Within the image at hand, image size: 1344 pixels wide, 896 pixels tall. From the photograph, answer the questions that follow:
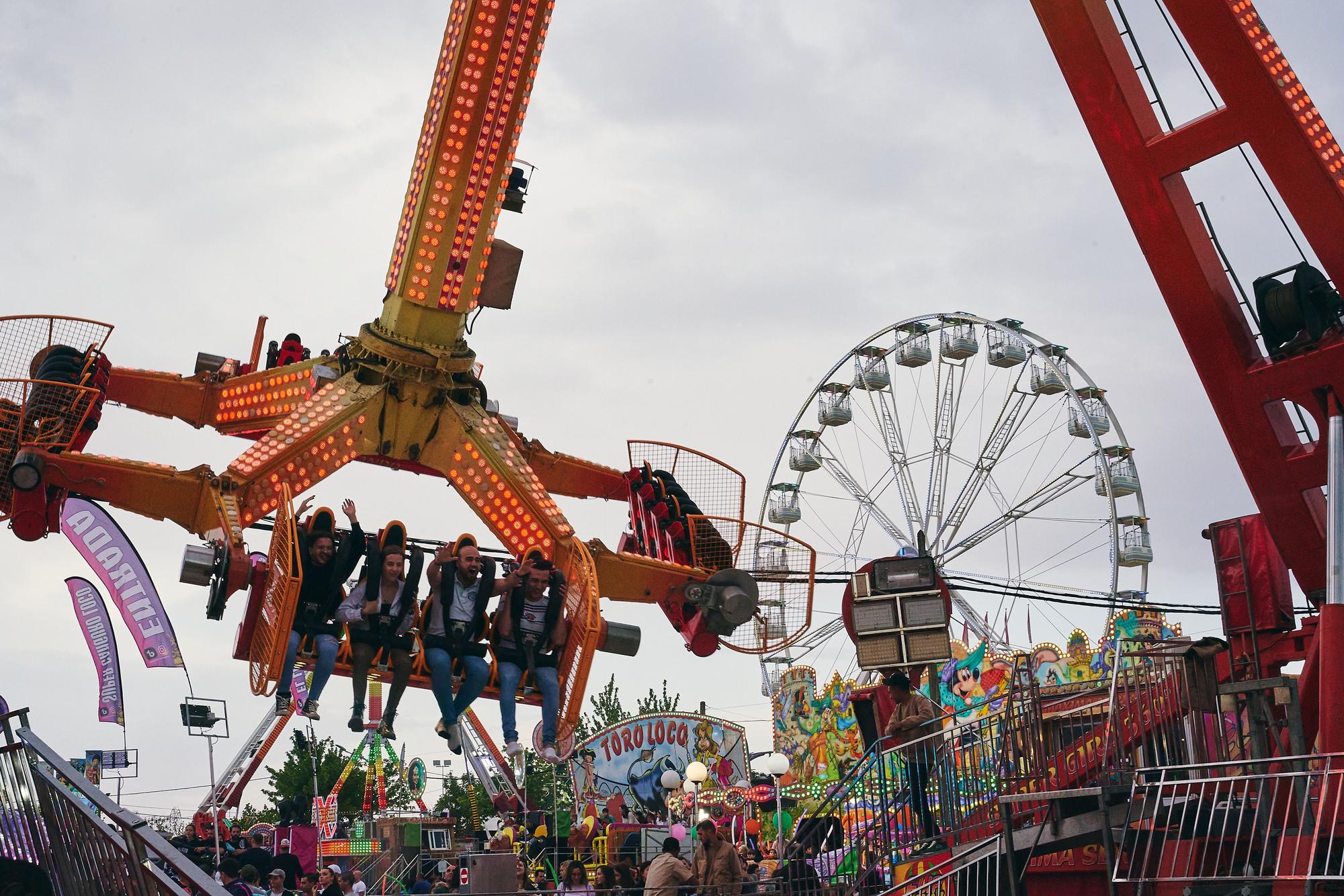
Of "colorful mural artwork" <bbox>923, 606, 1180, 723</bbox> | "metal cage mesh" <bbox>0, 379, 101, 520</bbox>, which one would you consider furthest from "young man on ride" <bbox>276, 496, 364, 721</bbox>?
"colorful mural artwork" <bbox>923, 606, 1180, 723</bbox>

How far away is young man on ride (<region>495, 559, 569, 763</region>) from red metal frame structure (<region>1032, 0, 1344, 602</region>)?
227 inches

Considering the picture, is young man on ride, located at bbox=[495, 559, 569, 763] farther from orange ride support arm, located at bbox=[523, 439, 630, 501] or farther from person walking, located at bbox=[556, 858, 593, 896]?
orange ride support arm, located at bbox=[523, 439, 630, 501]

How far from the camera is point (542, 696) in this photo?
1303cm

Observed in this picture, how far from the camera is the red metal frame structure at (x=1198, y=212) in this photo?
10344 mm

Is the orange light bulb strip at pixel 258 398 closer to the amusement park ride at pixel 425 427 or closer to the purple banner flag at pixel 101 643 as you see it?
the amusement park ride at pixel 425 427

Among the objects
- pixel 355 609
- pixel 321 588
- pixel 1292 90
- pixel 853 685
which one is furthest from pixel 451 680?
pixel 853 685

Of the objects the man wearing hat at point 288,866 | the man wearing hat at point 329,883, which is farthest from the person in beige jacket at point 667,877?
the man wearing hat at point 288,866

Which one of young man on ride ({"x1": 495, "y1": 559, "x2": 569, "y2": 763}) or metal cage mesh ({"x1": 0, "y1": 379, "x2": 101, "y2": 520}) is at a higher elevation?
metal cage mesh ({"x1": 0, "y1": 379, "x2": 101, "y2": 520})

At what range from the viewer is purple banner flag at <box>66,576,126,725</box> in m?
19.4

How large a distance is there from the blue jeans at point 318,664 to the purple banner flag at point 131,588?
2.98m

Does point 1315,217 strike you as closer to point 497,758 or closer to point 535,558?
point 535,558

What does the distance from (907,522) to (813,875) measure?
65.5 feet

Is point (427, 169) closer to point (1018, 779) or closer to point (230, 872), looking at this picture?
point (230, 872)

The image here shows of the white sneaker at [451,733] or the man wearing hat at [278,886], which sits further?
the white sneaker at [451,733]
